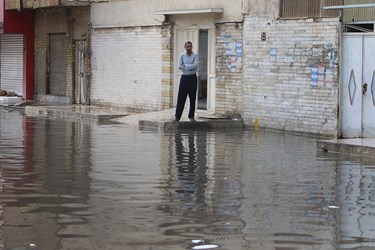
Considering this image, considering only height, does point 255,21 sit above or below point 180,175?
above

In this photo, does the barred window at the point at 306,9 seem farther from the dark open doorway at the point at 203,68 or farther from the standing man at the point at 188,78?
the dark open doorway at the point at 203,68

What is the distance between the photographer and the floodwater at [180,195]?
7473 millimetres

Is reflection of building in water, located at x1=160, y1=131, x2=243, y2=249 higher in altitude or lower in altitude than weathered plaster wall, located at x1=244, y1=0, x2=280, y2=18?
Answer: lower

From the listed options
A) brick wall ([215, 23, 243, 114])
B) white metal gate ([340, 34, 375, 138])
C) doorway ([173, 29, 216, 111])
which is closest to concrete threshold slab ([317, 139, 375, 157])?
white metal gate ([340, 34, 375, 138])

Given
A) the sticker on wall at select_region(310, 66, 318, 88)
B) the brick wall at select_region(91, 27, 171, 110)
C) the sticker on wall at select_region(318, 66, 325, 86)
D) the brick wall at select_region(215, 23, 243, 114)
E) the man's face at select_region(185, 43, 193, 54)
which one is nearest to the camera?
the sticker on wall at select_region(318, 66, 325, 86)

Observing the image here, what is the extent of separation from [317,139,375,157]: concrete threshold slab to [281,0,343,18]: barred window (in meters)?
3.62

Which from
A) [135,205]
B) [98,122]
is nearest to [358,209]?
[135,205]

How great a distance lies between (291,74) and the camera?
62.7 ft

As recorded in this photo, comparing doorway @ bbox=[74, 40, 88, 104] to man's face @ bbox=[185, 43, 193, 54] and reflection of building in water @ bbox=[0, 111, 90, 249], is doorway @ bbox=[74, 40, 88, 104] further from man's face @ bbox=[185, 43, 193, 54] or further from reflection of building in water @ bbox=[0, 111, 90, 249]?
reflection of building in water @ bbox=[0, 111, 90, 249]

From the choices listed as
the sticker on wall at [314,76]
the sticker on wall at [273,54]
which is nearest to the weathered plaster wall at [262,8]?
the sticker on wall at [273,54]

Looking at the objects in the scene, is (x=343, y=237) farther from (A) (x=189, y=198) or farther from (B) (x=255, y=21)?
(B) (x=255, y=21)

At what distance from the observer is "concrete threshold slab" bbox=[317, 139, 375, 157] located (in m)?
14.1

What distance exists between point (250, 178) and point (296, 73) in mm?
8095

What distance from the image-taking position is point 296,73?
1897cm
